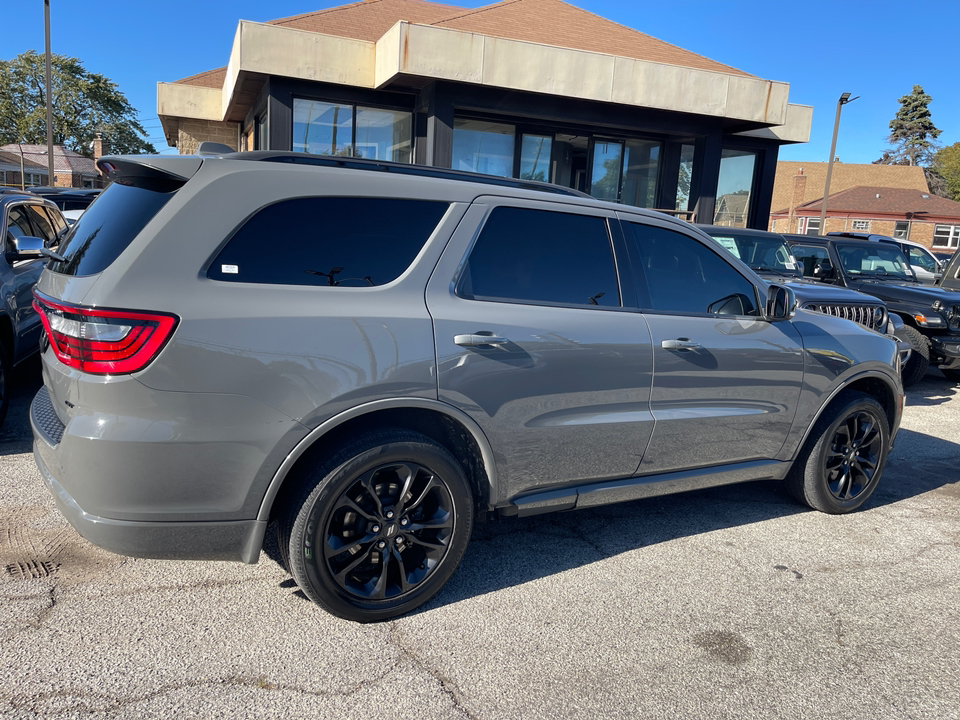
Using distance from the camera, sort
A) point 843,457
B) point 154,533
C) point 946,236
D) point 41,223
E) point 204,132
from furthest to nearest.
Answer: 1. point 946,236
2. point 204,132
3. point 41,223
4. point 843,457
5. point 154,533

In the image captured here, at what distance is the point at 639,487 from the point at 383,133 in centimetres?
1260

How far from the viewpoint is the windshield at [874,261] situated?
32.6 ft

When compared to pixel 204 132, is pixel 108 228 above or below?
below

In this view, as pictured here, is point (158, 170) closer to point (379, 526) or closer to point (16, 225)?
point (379, 526)

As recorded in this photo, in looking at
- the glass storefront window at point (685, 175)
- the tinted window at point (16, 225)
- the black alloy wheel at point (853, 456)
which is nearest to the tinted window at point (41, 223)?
the tinted window at point (16, 225)

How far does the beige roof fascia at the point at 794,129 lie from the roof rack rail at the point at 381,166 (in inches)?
615

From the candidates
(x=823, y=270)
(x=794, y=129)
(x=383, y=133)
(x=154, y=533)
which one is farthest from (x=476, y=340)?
(x=794, y=129)

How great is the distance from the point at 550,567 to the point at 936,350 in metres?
7.11

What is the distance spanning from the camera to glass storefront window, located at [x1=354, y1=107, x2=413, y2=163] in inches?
578

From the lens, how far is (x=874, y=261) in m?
10.1

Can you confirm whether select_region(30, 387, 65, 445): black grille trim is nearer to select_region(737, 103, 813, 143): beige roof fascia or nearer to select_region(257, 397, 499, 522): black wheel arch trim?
select_region(257, 397, 499, 522): black wheel arch trim

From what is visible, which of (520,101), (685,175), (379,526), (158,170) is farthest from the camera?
(685,175)

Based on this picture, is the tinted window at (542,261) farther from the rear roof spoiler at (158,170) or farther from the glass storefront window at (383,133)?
the glass storefront window at (383,133)

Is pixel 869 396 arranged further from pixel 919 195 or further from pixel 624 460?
pixel 919 195
